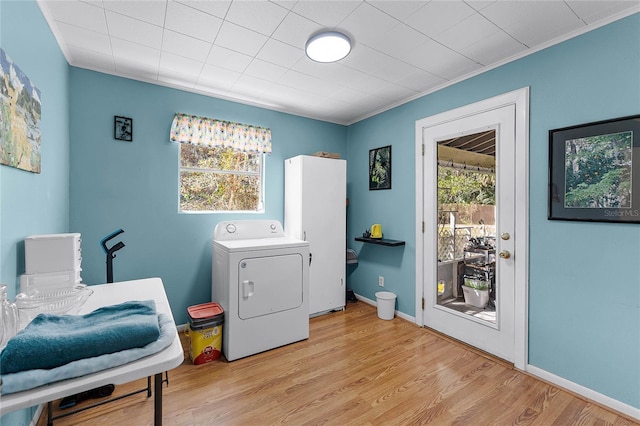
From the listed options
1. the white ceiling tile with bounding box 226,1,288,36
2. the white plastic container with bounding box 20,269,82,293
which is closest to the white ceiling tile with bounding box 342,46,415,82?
the white ceiling tile with bounding box 226,1,288,36

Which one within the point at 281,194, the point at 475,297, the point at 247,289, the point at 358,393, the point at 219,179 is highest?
the point at 219,179

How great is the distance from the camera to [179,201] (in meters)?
2.88

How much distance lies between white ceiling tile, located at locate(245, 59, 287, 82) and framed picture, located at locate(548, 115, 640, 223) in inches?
85.4

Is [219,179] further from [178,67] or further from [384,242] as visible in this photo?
[384,242]

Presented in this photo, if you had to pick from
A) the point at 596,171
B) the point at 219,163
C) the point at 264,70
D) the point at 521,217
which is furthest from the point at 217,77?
the point at 596,171

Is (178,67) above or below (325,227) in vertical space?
above

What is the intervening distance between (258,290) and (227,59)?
6.35 feet

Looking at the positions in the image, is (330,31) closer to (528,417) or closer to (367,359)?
(367,359)

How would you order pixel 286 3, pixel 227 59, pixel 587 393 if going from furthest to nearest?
pixel 227 59
pixel 587 393
pixel 286 3

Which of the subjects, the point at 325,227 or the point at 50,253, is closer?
the point at 50,253

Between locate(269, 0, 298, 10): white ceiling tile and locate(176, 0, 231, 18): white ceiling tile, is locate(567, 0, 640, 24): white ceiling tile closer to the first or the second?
locate(269, 0, 298, 10): white ceiling tile

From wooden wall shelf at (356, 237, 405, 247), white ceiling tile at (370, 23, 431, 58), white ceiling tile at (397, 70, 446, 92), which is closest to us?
white ceiling tile at (370, 23, 431, 58)

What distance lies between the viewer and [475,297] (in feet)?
8.45

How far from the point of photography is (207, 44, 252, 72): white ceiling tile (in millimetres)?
2186
